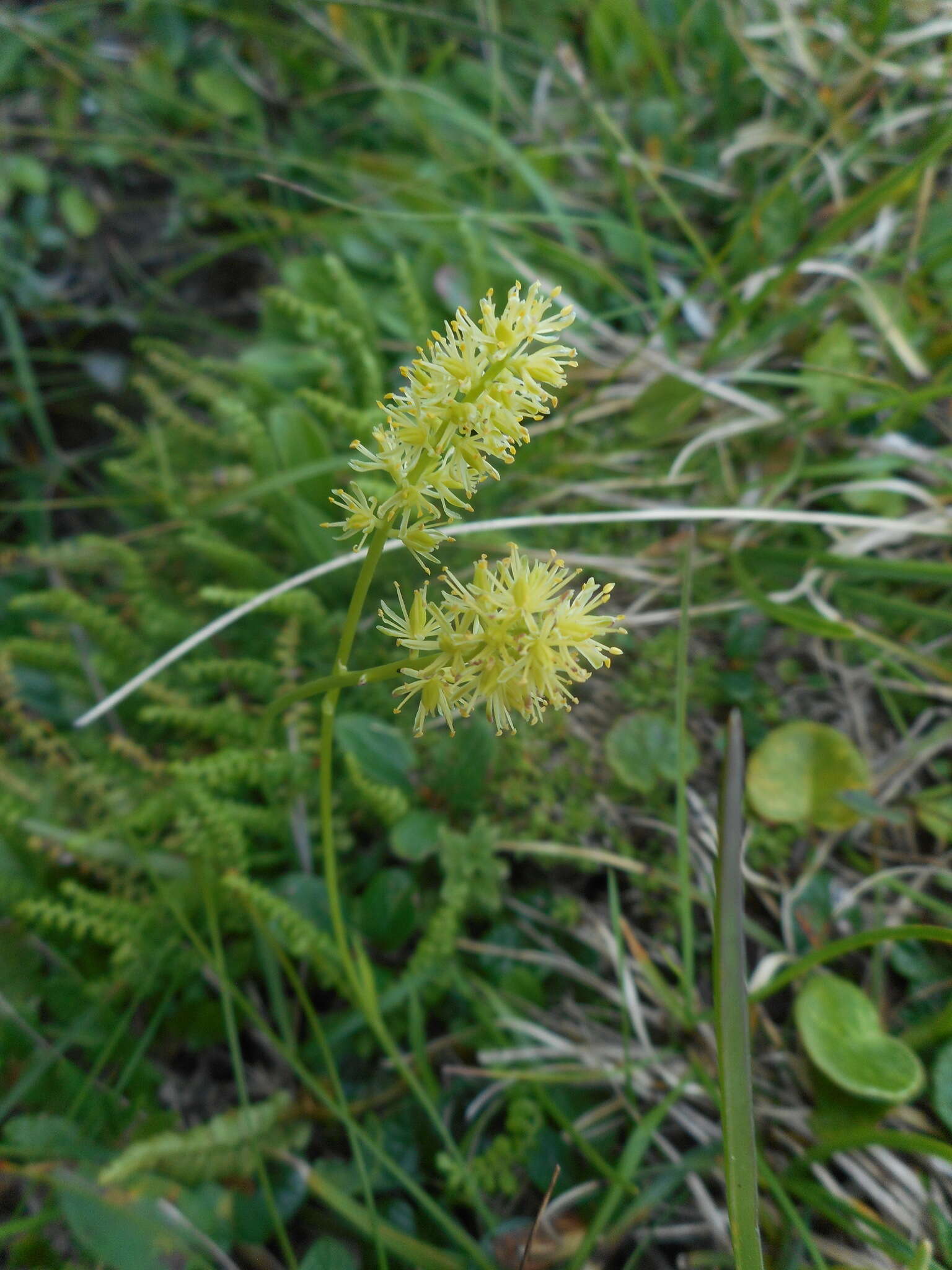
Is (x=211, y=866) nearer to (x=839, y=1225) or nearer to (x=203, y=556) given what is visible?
(x=203, y=556)

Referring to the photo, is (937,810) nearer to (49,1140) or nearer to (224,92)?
(49,1140)

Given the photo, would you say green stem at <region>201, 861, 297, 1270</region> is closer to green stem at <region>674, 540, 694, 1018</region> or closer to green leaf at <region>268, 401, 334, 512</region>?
green stem at <region>674, 540, 694, 1018</region>

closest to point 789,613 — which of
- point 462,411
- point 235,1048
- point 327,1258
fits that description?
point 462,411

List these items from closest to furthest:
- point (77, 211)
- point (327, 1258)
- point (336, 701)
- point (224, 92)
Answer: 1. point (336, 701)
2. point (327, 1258)
3. point (224, 92)
4. point (77, 211)

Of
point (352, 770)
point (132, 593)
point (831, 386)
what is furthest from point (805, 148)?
point (132, 593)

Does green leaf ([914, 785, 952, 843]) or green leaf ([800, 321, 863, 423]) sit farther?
green leaf ([800, 321, 863, 423])

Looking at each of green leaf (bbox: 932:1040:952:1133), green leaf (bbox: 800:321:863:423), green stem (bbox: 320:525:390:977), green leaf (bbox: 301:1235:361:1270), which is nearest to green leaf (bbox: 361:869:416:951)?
green stem (bbox: 320:525:390:977)
